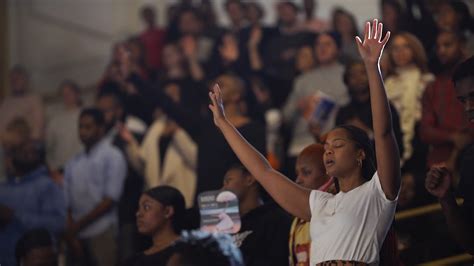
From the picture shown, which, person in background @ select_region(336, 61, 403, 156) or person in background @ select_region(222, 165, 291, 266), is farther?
person in background @ select_region(336, 61, 403, 156)

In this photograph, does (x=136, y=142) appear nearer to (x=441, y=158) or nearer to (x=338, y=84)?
(x=338, y=84)

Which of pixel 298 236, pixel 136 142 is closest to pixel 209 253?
pixel 298 236

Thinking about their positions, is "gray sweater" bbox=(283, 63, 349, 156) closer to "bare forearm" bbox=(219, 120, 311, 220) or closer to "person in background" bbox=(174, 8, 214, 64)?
"person in background" bbox=(174, 8, 214, 64)

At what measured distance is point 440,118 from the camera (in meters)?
7.90

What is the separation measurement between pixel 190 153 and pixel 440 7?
2437 millimetres

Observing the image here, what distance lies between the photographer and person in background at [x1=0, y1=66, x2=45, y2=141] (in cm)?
1134

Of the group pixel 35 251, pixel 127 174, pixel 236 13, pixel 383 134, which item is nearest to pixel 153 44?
pixel 236 13

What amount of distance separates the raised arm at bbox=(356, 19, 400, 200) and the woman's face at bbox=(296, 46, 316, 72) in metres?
4.58

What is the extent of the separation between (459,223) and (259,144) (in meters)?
2.38

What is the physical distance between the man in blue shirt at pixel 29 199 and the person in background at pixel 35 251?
3.03ft

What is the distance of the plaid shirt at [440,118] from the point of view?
25.5ft

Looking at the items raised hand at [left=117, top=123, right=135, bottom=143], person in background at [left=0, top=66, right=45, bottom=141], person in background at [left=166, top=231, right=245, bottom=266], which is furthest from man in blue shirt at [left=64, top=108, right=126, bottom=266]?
person in background at [left=166, top=231, right=245, bottom=266]

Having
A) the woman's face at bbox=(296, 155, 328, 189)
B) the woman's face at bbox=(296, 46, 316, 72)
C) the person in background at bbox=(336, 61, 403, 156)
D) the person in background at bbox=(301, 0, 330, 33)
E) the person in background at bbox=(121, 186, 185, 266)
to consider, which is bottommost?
the person in background at bbox=(121, 186, 185, 266)

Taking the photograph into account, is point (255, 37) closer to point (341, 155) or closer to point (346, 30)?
point (346, 30)
